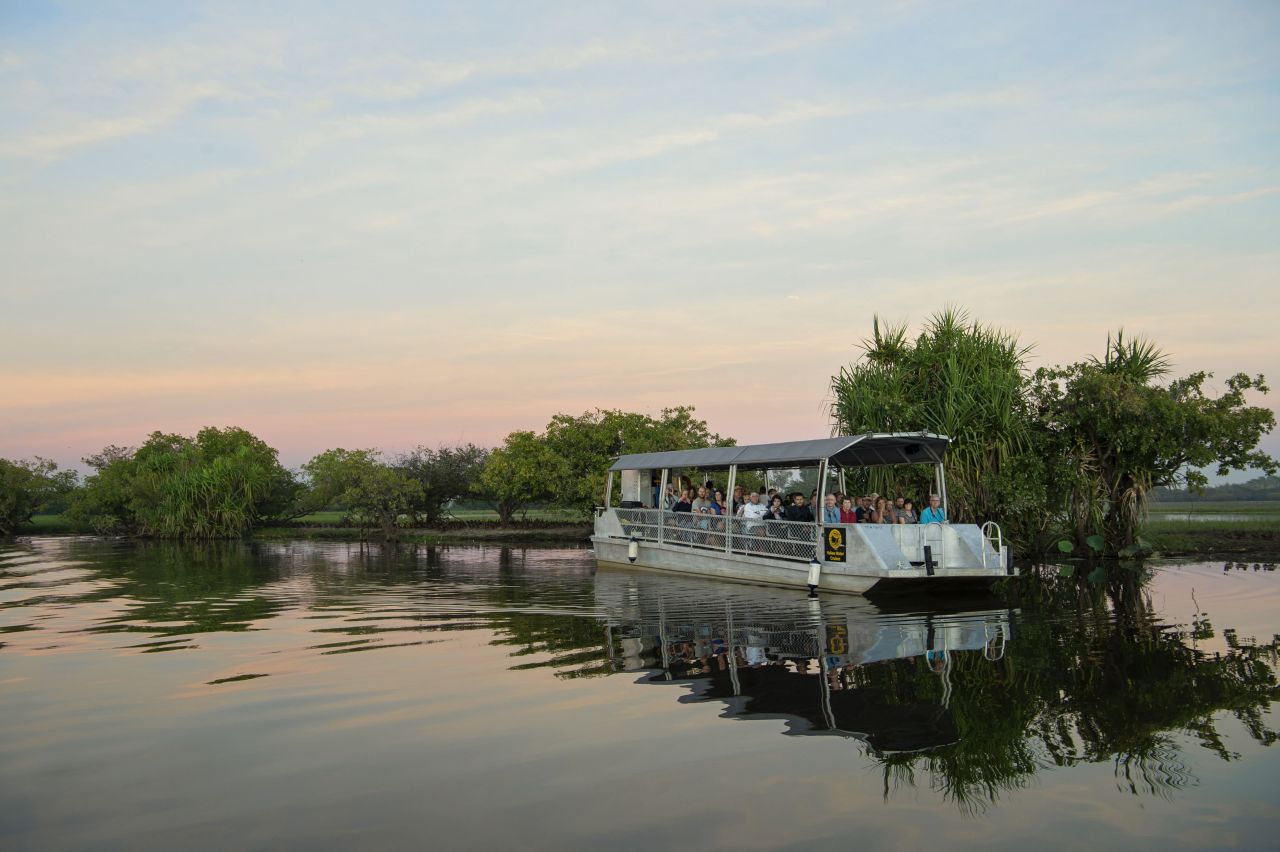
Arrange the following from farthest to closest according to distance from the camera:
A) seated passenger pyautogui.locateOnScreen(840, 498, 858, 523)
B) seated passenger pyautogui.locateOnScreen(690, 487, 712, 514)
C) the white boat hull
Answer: seated passenger pyautogui.locateOnScreen(690, 487, 712, 514) → seated passenger pyautogui.locateOnScreen(840, 498, 858, 523) → the white boat hull

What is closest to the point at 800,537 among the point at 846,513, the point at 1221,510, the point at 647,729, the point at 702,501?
the point at 846,513

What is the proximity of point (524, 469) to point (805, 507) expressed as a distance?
24.3 metres

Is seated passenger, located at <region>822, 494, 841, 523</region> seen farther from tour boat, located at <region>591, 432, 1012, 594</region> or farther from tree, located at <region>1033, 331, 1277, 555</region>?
tree, located at <region>1033, 331, 1277, 555</region>


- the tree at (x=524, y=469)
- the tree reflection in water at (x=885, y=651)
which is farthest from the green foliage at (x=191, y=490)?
the tree reflection in water at (x=885, y=651)

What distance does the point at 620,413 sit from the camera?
46.2 m

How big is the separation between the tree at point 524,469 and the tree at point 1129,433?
72.5 feet

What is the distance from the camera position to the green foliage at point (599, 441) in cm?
4431

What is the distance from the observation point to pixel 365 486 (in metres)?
50.6

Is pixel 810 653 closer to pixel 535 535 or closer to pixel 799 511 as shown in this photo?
pixel 799 511

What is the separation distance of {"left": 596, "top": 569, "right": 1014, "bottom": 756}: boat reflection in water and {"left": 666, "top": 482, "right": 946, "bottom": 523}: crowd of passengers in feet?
6.96

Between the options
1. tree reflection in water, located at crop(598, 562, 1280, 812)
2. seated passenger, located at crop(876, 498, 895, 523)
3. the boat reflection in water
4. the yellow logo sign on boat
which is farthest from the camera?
seated passenger, located at crop(876, 498, 895, 523)

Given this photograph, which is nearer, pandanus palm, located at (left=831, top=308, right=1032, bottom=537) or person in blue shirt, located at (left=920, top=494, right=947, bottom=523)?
person in blue shirt, located at (left=920, top=494, right=947, bottom=523)

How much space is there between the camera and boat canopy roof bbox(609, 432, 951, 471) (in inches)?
796

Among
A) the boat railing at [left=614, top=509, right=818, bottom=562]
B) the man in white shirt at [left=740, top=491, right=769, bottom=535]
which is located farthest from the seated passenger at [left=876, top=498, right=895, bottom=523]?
the man in white shirt at [left=740, top=491, right=769, bottom=535]
